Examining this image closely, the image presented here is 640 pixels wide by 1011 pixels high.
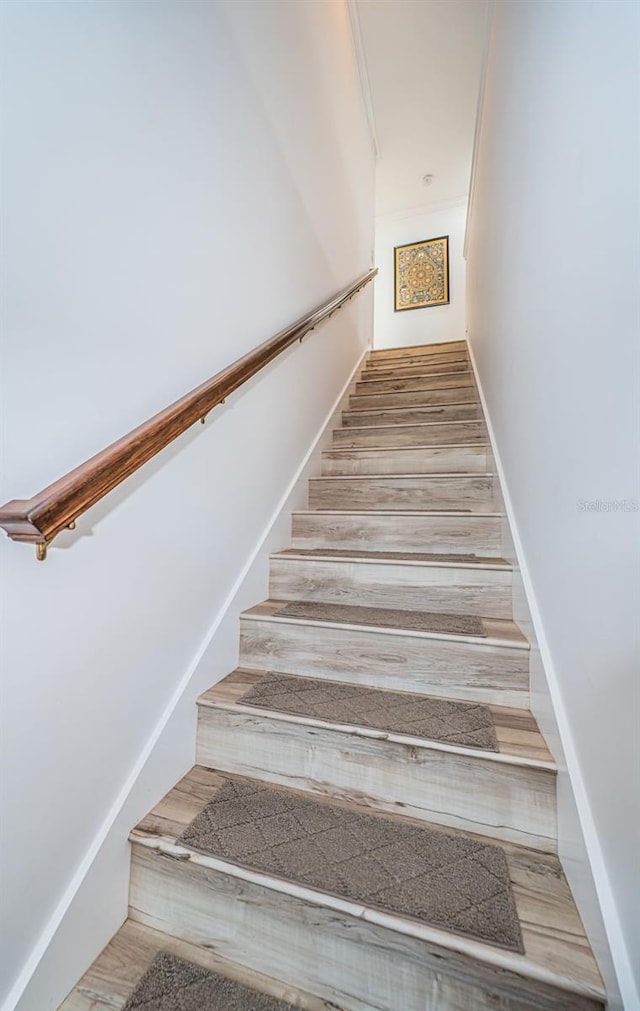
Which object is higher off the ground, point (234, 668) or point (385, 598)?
point (385, 598)

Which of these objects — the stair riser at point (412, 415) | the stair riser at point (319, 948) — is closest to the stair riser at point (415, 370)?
the stair riser at point (412, 415)

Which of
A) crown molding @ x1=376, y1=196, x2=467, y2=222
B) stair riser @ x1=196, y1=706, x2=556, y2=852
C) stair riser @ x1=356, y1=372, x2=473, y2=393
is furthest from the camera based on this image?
crown molding @ x1=376, y1=196, x2=467, y2=222

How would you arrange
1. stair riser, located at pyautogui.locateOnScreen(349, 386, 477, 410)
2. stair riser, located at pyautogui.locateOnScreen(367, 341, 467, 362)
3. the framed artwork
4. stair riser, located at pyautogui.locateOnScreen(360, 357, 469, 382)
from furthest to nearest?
1. the framed artwork
2. stair riser, located at pyautogui.locateOnScreen(367, 341, 467, 362)
3. stair riser, located at pyautogui.locateOnScreen(360, 357, 469, 382)
4. stair riser, located at pyautogui.locateOnScreen(349, 386, 477, 410)

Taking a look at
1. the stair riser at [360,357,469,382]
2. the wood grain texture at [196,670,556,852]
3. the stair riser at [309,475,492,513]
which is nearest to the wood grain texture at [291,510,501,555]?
the stair riser at [309,475,492,513]

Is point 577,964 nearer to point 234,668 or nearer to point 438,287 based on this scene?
point 234,668

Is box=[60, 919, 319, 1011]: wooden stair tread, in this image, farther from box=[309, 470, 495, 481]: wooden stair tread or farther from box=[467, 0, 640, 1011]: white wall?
box=[309, 470, 495, 481]: wooden stair tread

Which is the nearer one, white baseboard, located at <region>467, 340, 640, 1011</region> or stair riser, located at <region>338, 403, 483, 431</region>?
white baseboard, located at <region>467, 340, 640, 1011</region>

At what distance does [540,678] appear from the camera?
3.49 feet

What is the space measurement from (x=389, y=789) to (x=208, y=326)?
133 centimetres

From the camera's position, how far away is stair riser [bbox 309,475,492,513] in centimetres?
191

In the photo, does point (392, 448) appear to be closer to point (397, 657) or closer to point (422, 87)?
point (397, 657)

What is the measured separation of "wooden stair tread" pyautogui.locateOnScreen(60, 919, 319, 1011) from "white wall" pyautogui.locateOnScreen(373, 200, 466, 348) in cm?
525

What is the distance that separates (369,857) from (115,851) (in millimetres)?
532

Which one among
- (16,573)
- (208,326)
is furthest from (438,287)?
(16,573)
